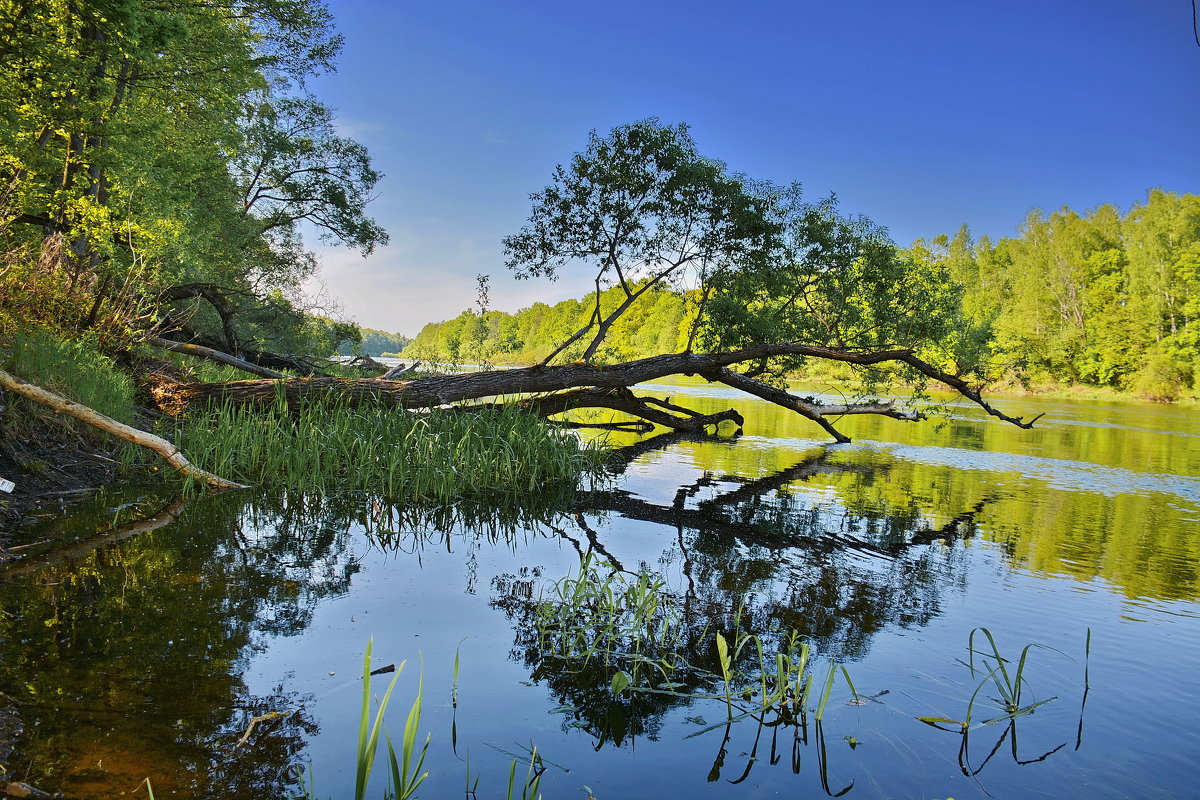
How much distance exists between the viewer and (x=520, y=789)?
9.24ft

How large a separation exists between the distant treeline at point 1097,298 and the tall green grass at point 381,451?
1239 inches

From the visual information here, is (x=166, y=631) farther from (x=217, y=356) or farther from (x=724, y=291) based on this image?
(x=724, y=291)

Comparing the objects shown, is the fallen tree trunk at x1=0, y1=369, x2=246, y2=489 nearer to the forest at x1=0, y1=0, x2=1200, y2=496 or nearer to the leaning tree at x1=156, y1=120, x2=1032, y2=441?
the forest at x1=0, y1=0, x2=1200, y2=496

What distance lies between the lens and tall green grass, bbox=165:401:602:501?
8.41 metres

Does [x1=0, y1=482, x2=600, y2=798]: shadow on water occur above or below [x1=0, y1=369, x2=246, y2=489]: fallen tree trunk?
below

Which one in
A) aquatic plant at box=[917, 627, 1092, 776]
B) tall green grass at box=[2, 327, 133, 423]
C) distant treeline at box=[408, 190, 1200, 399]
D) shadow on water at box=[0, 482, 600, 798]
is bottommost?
shadow on water at box=[0, 482, 600, 798]

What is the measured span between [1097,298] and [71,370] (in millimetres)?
72165

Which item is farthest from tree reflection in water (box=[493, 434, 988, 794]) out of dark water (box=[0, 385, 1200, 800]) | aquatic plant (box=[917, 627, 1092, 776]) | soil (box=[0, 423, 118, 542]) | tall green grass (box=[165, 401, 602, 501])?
soil (box=[0, 423, 118, 542])

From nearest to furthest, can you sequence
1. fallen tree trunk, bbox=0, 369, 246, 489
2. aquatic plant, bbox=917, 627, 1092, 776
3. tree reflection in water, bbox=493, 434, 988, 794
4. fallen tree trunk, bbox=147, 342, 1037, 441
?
aquatic plant, bbox=917, 627, 1092, 776 < tree reflection in water, bbox=493, 434, 988, 794 < fallen tree trunk, bbox=0, 369, 246, 489 < fallen tree trunk, bbox=147, 342, 1037, 441

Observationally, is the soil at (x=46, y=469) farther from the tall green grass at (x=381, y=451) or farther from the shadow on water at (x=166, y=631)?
the tall green grass at (x=381, y=451)

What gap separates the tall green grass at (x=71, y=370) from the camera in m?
7.06

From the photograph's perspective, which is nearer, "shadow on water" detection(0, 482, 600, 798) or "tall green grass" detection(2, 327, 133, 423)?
"shadow on water" detection(0, 482, 600, 798)

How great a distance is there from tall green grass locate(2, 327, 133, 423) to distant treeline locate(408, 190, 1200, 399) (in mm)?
32813

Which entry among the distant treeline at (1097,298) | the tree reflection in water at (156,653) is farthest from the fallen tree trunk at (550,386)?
the distant treeline at (1097,298)
